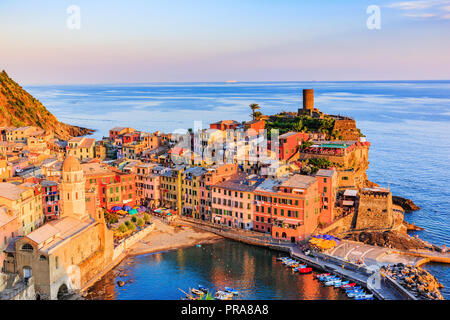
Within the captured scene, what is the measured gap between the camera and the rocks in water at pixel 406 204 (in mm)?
55031

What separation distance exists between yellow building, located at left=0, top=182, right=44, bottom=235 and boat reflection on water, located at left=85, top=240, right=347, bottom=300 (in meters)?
9.11

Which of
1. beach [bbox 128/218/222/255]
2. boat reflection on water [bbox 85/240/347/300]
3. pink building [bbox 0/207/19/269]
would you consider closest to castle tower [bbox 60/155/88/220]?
pink building [bbox 0/207/19/269]

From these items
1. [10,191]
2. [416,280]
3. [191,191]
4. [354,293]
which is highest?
[10,191]

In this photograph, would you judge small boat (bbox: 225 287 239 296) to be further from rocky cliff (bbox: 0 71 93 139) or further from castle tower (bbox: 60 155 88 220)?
rocky cliff (bbox: 0 71 93 139)

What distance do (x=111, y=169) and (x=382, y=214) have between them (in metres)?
30.5

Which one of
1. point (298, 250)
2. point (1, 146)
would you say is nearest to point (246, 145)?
point (298, 250)

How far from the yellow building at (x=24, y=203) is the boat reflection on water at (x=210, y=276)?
9.11m

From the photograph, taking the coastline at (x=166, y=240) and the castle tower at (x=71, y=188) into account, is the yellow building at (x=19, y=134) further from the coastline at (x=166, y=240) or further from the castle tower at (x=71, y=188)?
the castle tower at (x=71, y=188)

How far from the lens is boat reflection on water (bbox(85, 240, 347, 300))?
3203 cm

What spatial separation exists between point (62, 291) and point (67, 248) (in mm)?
2866

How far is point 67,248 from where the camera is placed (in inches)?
1197

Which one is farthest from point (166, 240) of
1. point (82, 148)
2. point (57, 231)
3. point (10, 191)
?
point (82, 148)

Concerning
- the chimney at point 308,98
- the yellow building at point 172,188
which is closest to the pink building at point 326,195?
the yellow building at point 172,188

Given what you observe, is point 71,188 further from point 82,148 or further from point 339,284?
point 82,148
